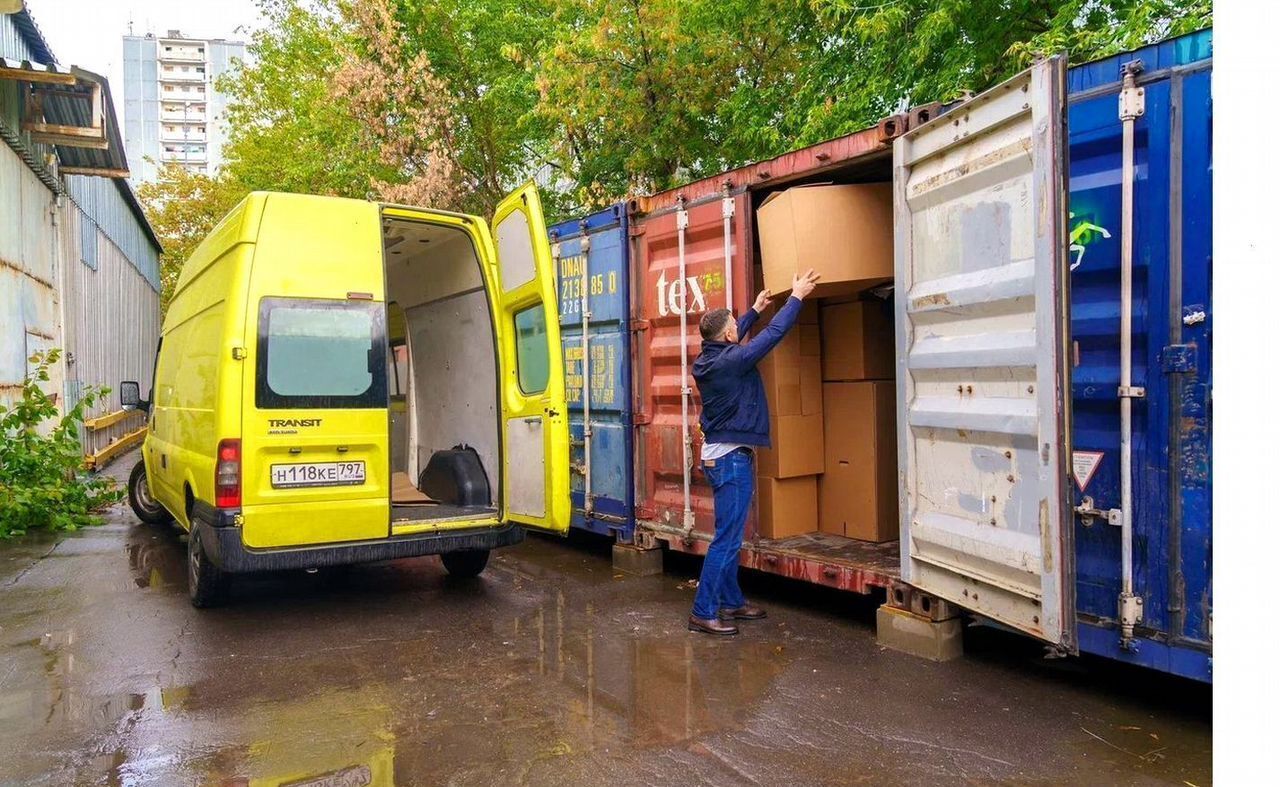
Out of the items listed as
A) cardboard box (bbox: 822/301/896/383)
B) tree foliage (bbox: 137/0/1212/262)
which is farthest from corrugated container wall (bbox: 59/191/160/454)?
cardboard box (bbox: 822/301/896/383)

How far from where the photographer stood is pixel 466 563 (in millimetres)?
6859

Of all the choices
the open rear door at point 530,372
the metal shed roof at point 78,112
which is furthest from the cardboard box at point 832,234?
the metal shed roof at point 78,112

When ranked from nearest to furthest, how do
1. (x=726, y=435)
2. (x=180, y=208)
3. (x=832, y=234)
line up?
1. (x=832, y=234)
2. (x=726, y=435)
3. (x=180, y=208)

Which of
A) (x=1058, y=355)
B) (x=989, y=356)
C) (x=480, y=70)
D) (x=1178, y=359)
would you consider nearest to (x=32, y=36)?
(x=480, y=70)

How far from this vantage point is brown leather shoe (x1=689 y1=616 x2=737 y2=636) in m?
5.14

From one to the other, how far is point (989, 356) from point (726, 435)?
1609mm

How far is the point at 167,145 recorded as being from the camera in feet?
327

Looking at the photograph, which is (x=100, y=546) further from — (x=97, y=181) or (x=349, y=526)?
(x=97, y=181)

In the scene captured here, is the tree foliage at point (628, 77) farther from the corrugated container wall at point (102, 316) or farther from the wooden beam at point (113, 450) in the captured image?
the wooden beam at point (113, 450)

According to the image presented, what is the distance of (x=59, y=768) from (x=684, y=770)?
8.16 ft

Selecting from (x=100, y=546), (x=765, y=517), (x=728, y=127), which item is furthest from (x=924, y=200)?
(x=100, y=546)

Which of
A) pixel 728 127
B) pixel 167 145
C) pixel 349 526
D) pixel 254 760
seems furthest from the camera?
pixel 167 145

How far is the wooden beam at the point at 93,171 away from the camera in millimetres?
13133

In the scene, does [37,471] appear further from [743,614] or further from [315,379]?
[743,614]
